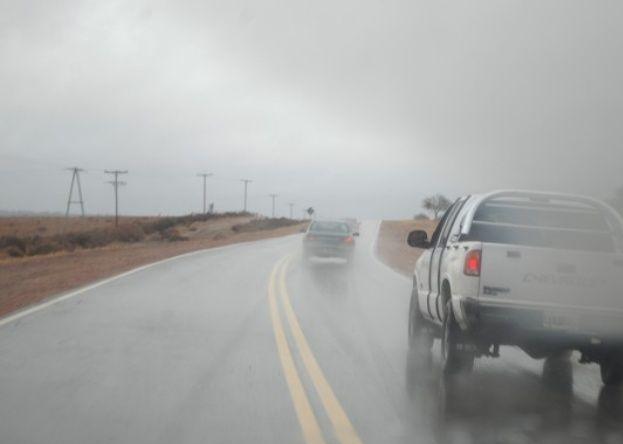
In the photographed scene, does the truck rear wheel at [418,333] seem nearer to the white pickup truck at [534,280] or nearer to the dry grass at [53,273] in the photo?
the white pickup truck at [534,280]

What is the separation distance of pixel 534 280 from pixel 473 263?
0.59 m

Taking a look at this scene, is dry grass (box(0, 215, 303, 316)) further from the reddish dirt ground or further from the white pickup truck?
the white pickup truck

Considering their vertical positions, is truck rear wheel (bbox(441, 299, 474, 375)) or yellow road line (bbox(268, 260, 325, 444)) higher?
truck rear wheel (bbox(441, 299, 474, 375))

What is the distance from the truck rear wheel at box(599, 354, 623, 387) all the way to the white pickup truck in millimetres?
11

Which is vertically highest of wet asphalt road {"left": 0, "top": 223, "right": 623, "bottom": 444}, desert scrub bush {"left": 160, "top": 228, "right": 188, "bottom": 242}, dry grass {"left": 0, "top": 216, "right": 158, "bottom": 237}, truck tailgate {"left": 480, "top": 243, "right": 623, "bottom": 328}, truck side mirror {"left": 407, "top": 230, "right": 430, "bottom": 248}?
truck side mirror {"left": 407, "top": 230, "right": 430, "bottom": 248}

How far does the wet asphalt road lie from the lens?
6504mm

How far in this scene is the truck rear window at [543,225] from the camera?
8492mm

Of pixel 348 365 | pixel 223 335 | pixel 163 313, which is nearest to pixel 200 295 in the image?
pixel 163 313

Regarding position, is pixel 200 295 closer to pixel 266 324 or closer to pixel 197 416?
pixel 266 324

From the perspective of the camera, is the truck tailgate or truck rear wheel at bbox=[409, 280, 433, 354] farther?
truck rear wheel at bbox=[409, 280, 433, 354]

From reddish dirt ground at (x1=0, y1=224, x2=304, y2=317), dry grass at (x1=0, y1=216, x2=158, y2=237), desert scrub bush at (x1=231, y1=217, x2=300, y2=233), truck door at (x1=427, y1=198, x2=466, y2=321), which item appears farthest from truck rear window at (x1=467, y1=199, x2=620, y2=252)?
desert scrub bush at (x1=231, y1=217, x2=300, y2=233)

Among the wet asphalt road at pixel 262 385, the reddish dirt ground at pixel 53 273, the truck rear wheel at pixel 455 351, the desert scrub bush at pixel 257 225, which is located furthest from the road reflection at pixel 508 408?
the desert scrub bush at pixel 257 225

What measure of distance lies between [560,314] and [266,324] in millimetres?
6276

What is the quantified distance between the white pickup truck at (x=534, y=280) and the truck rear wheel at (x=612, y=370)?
11 mm
